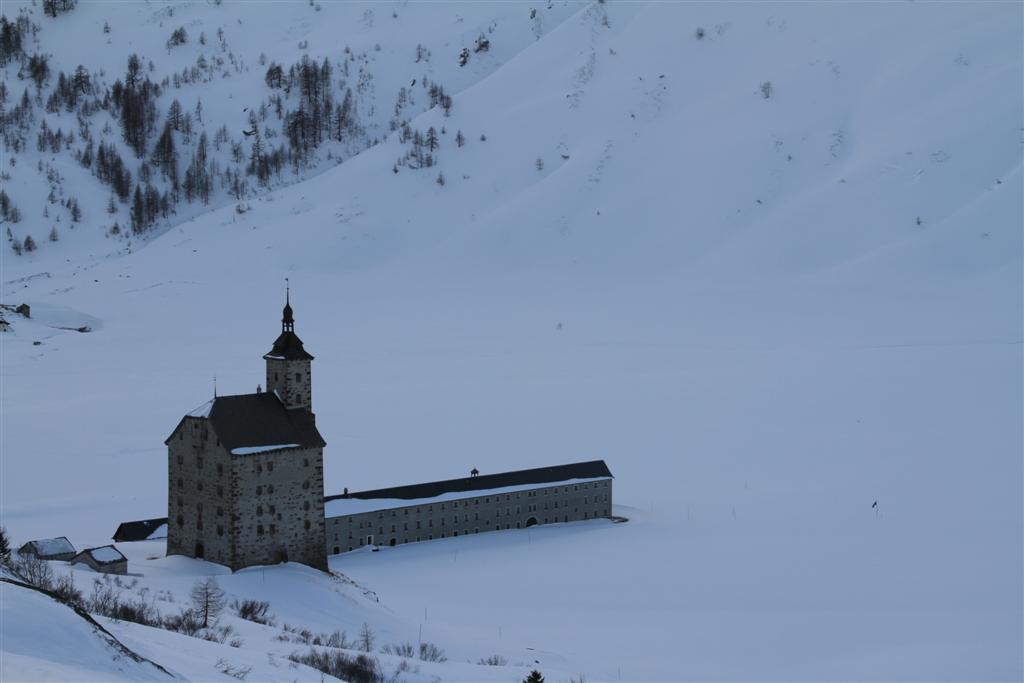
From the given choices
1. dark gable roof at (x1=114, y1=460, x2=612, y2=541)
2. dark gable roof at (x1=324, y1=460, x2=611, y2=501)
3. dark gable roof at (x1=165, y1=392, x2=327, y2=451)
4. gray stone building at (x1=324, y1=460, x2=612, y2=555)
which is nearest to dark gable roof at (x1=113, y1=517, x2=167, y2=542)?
dark gable roof at (x1=114, y1=460, x2=612, y2=541)

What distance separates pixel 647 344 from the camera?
87375 mm

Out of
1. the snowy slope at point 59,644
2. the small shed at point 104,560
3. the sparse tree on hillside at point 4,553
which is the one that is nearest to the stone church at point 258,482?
the small shed at point 104,560

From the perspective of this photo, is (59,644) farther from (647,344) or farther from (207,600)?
(647,344)

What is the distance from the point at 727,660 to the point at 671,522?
636 inches

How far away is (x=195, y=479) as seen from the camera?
42.9 m

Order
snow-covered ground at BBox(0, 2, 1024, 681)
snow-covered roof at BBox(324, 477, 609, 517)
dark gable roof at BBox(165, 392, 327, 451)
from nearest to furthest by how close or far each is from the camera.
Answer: snow-covered ground at BBox(0, 2, 1024, 681), dark gable roof at BBox(165, 392, 327, 451), snow-covered roof at BBox(324, 477, 609, 517)

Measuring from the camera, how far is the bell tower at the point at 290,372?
44.1 metres

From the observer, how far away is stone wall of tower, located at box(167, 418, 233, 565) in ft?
136

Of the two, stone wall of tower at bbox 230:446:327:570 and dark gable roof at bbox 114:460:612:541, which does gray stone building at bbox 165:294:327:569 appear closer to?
stone wall of tower at bbox 230:446:327:570

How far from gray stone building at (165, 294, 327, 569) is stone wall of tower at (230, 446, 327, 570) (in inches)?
1.3

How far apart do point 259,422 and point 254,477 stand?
205cm

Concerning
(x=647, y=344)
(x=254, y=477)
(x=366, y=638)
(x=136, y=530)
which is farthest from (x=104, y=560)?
(x=647, y=344)

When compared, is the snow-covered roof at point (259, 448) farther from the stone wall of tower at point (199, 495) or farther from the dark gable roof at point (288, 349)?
the dark gable roof at point (288, 349)

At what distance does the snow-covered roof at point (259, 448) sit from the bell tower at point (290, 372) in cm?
193
